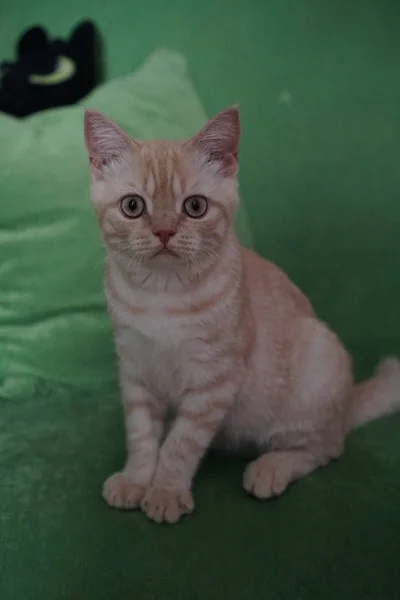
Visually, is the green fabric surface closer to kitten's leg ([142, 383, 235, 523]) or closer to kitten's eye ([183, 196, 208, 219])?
kitten's leg ([142, 383, 235, 523])

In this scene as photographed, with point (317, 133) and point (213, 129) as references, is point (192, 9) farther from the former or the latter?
point (213, 129)

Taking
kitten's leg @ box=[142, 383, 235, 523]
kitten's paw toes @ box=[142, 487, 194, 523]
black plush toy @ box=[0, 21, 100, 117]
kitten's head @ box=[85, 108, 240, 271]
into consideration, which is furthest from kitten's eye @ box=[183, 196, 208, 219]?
black plush toy @ box=[0, 21, 100, 117]

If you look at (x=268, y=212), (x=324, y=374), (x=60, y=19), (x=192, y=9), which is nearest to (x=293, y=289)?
(x=324, y=374)

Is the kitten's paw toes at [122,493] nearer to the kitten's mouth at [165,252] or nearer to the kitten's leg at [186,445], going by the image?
the kitten's leg at [186,445]

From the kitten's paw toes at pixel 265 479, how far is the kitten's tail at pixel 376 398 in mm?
250

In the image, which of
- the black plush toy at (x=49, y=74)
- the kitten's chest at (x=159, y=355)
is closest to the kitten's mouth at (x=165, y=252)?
the kitten's chest at (x=159, y=355)

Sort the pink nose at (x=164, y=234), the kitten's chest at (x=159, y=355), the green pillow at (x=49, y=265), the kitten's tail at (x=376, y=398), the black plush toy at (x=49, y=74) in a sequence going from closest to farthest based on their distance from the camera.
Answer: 1. the pink nose at (x=164, y=234)
2. the kitten's chest at (x=159, y=355)
3. the kitten's tail at (x=376, y=398)
4. the green pillow at (x=49, y=265)
5. the black plush toy at (x=49, y=74)

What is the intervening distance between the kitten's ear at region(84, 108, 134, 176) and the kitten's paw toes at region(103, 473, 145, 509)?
0.50 m

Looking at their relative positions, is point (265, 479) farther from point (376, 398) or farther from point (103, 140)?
point (103, 140)

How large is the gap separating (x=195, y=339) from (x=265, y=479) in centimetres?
26

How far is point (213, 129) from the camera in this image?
1014 mm

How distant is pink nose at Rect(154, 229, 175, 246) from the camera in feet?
3.14

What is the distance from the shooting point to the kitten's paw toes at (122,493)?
103cm

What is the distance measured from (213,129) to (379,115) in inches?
25.8
